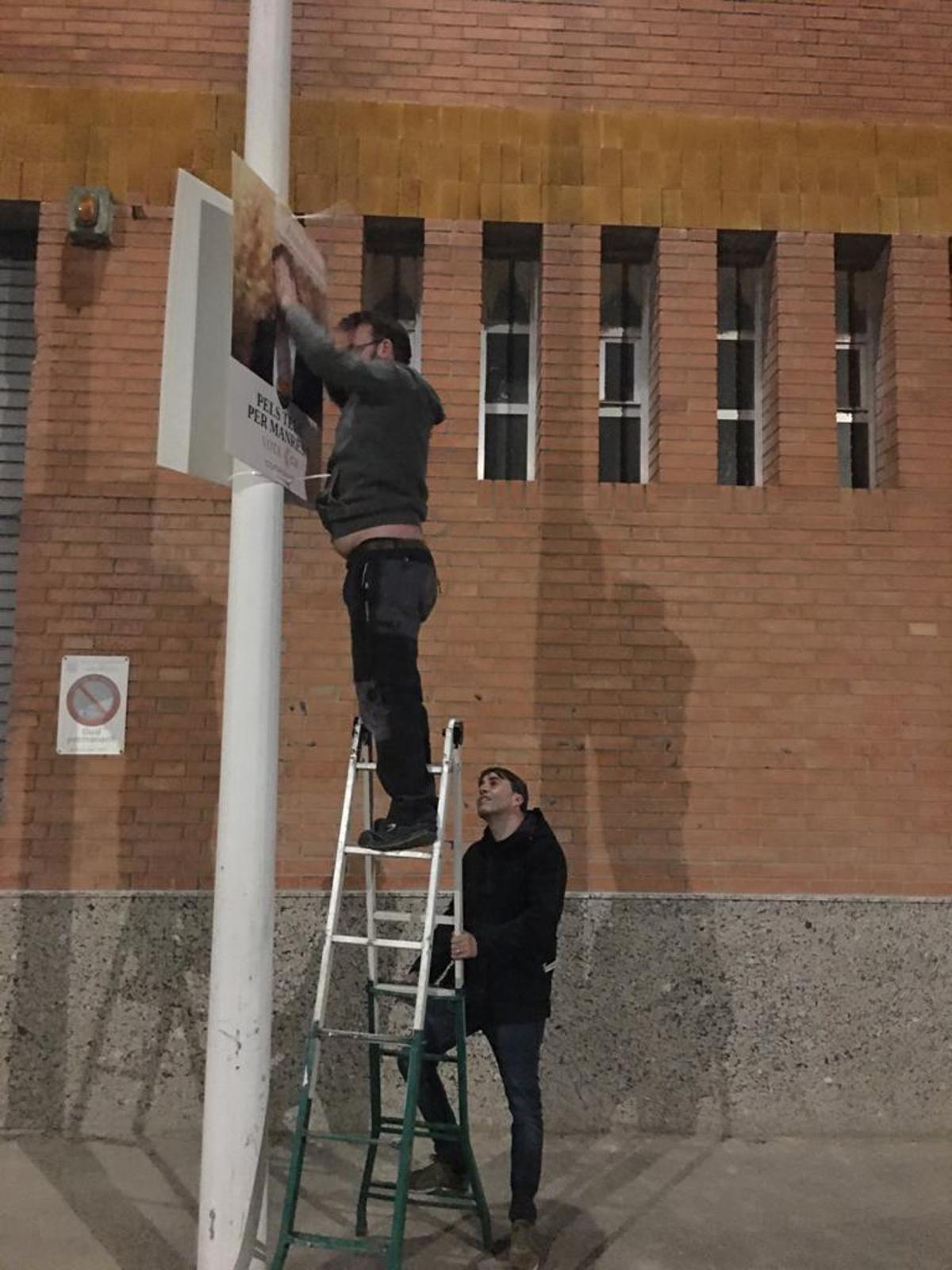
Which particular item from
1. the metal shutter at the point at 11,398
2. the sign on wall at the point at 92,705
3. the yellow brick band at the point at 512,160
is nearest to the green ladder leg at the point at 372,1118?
the sign on wall at the point at 92,705

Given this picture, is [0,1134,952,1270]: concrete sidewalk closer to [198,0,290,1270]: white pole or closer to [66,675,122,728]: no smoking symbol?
[198,0,290,1270]: white pole

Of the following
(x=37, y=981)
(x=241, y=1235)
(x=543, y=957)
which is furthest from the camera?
(x=37, y=981)

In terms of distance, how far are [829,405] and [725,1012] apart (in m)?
3.49

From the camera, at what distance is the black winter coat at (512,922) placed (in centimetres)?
Result: 461

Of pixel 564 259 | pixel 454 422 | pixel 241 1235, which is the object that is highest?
pixel 564 259

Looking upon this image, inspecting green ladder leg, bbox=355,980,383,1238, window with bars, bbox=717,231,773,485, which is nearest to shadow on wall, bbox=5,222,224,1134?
green ladder leg, bbox=355,980,383,1238

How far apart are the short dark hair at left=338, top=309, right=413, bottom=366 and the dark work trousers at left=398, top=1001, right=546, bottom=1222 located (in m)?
2.71

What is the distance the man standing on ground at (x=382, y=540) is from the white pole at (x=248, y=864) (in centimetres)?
45

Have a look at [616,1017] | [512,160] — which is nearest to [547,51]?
[512,160]

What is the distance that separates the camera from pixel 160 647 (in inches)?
254

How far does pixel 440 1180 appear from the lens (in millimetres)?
4895

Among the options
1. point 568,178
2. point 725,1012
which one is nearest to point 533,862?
point 725,1012

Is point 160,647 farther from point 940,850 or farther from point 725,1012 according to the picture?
point 940,850

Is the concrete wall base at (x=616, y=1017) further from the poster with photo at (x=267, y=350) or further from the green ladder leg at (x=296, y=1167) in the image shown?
the poster with photo at (x=267, y=350)
